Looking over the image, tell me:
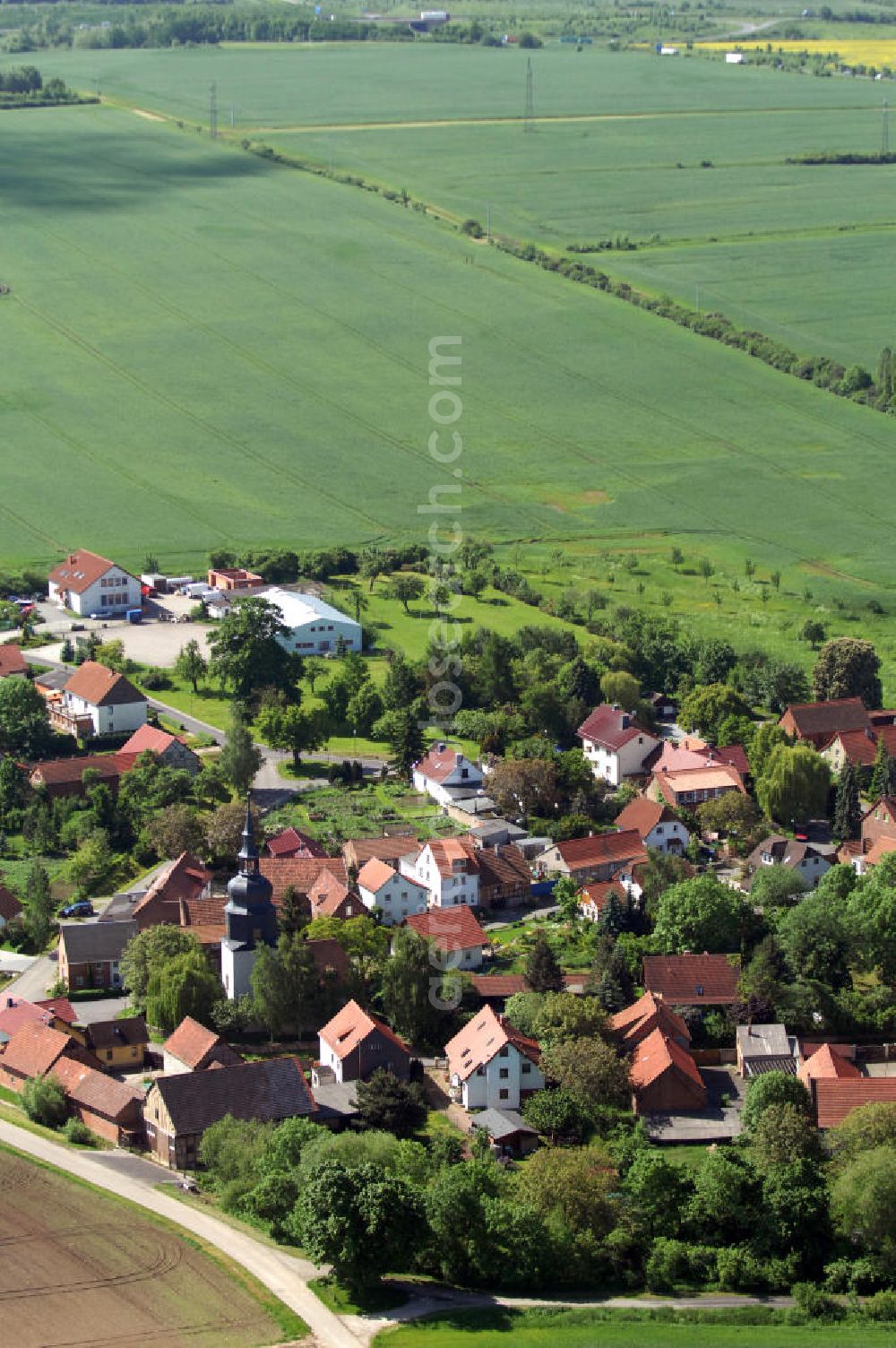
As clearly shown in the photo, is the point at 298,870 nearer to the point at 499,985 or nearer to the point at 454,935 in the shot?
the point at 454,935

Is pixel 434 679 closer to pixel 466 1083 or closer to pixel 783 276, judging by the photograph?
pixel 466 1083

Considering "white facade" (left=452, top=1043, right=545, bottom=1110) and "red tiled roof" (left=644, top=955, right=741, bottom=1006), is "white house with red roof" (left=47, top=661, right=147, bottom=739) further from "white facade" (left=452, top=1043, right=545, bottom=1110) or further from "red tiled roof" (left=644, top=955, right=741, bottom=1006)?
"white facade" (left=452, top=1043, right=545, bottom=1110)

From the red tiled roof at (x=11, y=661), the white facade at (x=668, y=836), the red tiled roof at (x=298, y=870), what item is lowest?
the white facade at (x=668, y=836)

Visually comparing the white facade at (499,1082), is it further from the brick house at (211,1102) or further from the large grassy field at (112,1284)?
the large grassy field at (112,1284)

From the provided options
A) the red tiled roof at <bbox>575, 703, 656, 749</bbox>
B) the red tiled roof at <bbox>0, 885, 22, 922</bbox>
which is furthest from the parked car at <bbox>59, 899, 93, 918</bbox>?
the red tiled roof at <bbox>575, 703, 656, 749</bbox>

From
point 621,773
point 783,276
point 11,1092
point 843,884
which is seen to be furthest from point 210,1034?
point 783,276

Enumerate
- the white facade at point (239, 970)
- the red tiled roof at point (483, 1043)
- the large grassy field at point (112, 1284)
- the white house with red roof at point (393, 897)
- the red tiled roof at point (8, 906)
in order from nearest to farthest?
1. the large grassy field at point (112, 1284)
2. the red tiled roof at point (483, 1043)
3. the white facade at point (239, 970)
4. the red tiled roof at point (8, 906)
5. the white house with red roof at point (393, 897)

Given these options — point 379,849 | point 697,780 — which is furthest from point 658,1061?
point 697,780

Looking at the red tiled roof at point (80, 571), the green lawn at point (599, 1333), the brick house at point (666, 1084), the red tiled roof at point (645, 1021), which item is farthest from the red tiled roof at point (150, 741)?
the green lawn at point (599, 1333)
